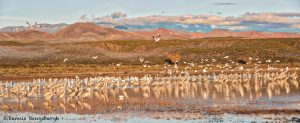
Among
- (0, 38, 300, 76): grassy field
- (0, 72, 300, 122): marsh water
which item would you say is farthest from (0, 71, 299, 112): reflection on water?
(0, 38, 300, 76): grassy field

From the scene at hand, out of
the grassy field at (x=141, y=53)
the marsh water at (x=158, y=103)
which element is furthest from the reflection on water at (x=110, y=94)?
the grassy field at (x=141, y=53)

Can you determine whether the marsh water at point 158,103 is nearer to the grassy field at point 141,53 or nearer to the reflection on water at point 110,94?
the reflection on water at point 110,94

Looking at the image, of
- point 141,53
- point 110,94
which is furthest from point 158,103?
point 141,53

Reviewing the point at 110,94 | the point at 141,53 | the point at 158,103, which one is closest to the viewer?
the point at 158,103

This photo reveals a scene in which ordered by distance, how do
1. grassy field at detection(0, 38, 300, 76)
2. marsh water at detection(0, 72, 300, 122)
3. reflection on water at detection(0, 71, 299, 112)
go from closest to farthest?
1. marsh water at detection(0, 72, 300, 122)
2. reflection on water at detection(0, 71, 299, 112)
3. grassy field at detection(0, 38, 300, 76)

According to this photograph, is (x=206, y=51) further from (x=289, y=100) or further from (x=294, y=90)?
(x=289, y=100)

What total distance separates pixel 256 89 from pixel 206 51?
7034 centimetres

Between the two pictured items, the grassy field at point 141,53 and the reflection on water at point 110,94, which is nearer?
the reflection on water at point 110,94

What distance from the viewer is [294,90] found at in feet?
132

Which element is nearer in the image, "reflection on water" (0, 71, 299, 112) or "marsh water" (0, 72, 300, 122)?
"marsh water" (0, 72, 300, 122)

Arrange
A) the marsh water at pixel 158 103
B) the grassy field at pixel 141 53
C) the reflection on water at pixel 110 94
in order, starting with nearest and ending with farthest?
the marsh water at pixel 158 103
the reflection on water at pixel 110 94
the grassy field at pixel 141 53

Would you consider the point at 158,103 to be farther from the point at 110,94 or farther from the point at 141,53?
the point at 141,53

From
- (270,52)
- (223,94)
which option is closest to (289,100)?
(223,94)

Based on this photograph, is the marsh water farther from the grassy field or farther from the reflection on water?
the grassy field
